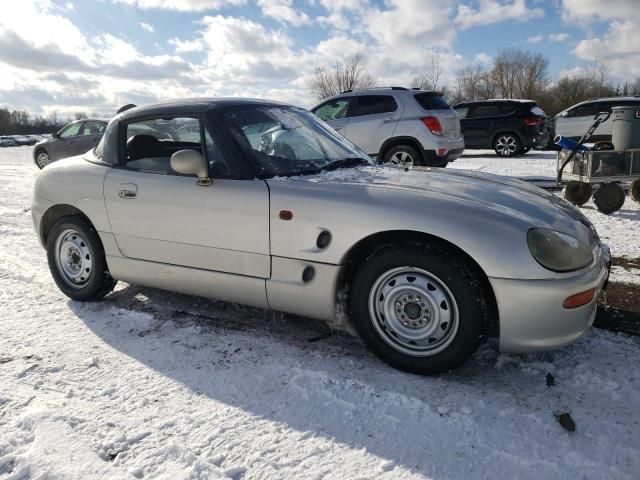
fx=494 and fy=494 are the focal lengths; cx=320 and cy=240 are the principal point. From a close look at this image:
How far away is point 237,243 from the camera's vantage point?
9.89 ft

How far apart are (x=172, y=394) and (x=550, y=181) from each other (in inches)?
329

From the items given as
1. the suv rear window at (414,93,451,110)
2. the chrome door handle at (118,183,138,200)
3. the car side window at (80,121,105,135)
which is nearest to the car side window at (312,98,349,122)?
the suv rear window at (414,93,451,110)

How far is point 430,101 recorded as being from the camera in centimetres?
913

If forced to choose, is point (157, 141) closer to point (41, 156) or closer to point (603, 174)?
point (603, 174)

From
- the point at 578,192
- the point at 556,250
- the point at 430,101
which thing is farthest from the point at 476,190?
the point at 430,101

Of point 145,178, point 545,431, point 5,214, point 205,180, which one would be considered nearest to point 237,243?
point 205,180

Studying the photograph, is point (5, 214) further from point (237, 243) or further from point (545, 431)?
point (545, 431)

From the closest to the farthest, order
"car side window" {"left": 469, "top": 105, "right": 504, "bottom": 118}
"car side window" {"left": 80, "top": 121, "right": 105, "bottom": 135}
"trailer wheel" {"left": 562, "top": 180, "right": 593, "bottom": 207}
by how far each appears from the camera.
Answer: "trailer wheel" {"left": 562, "top": 180, "right": 593, "bottom": 207}
"car side window" {"left": 469, "top": 105, "right": 504, "bottom": 118}
"car side window" {"left": 80, "top": 121, "right": 105, "bottom": 135}

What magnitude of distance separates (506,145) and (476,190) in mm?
12829

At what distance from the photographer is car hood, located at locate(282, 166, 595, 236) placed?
2672 millimetres

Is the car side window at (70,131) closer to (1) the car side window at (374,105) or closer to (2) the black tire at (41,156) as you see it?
(2) the black tire at (41,156)

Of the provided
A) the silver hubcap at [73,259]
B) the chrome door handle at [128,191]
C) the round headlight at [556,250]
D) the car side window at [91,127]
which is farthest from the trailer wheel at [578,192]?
the car side window at [91,127]

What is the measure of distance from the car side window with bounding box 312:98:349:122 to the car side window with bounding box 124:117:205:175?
251 inches

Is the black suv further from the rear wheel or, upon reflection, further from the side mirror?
the side mirror
